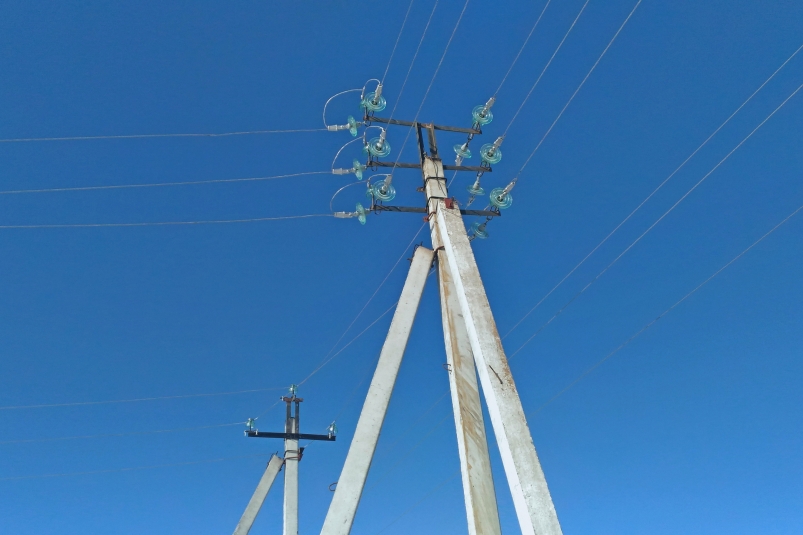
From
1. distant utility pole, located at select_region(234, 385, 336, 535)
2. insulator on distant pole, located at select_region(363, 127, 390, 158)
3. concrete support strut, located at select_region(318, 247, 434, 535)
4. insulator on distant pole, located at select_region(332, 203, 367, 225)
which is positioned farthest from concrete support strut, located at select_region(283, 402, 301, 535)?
insulator on distant pole, located at select_region(363, 127, 390, 158)

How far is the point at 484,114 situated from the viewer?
36.0 feet

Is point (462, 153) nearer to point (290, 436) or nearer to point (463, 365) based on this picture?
point (463, 365)

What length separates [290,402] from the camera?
21.6 meters

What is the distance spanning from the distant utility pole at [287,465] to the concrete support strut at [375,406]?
11.8 meters

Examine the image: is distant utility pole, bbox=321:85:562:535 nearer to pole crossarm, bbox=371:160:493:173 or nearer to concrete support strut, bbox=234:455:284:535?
pole crossarm, bbox=371:160:493:173

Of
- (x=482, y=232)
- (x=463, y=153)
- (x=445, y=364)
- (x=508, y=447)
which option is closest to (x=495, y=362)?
(x=508, y=447)

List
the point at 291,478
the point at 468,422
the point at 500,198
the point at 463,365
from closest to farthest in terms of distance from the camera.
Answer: the point at 468,422 → the point at 463,365 → the point at 500,198 → the point at 291,478

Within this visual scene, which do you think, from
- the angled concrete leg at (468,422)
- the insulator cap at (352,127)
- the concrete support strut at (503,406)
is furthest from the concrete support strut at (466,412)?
the insulator cap at (352,127)

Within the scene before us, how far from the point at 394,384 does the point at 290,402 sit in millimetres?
14251

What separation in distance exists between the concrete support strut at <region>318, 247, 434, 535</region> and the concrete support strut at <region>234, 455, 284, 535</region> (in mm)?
14248

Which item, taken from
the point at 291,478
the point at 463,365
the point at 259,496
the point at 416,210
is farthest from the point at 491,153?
the point at 259,496

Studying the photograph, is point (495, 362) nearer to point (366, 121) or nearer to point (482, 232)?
point (482, 232)

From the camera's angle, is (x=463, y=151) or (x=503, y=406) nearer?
(x=503, y=406)

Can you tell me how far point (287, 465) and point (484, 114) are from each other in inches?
582
